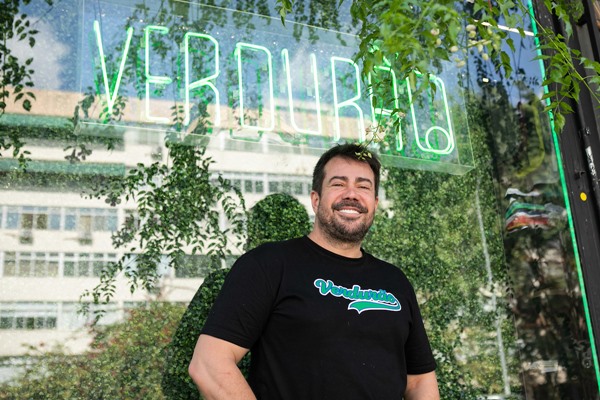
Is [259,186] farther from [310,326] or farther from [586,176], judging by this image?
[586,176]

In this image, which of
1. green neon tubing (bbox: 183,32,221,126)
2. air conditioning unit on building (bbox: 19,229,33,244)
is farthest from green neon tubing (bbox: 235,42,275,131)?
air conditioning unit on building (bbox: 19,229,33,244)

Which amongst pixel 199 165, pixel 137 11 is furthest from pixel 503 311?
pixel 137 11

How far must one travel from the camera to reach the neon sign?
3.26 metres

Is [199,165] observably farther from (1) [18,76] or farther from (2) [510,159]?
(2) [510,159]

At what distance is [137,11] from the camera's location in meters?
3.38

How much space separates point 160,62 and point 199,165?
21.7 inches

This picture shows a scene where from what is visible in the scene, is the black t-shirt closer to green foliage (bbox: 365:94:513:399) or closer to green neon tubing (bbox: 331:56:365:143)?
green foliage (bbox: 365:94:513:399)

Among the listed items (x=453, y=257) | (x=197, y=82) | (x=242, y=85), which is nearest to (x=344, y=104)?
(x=242, y=85)

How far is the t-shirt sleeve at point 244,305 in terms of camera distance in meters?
2.09

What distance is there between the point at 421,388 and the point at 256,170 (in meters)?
1.43

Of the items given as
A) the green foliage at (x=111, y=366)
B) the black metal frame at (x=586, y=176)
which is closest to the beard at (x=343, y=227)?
the green foliage at (x=111, y=366)

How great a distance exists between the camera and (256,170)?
11.2 ft

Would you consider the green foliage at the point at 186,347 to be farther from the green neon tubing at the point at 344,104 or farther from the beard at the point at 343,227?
the green neon tubing at the point at 344,104

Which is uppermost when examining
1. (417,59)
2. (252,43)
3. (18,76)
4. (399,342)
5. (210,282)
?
(252,43)
